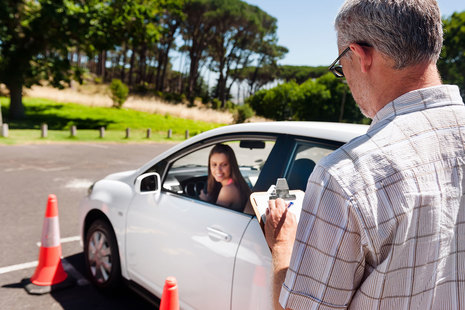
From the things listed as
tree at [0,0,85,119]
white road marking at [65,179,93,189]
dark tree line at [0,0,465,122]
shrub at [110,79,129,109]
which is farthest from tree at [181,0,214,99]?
white road marking at [65,179,93,189]

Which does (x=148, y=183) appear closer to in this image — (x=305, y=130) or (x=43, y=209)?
(x=305, y=130)

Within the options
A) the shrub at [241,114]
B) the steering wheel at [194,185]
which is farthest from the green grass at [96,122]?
the steering wheel at [194,185]

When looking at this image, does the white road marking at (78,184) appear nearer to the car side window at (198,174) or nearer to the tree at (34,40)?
the car side window at (198,174)

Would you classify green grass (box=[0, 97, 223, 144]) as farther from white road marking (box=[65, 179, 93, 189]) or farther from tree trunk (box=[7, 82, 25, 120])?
white road marking (box=[65, 179, 93, 189])

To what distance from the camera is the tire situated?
327 centimetres

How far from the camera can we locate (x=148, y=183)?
115 inches

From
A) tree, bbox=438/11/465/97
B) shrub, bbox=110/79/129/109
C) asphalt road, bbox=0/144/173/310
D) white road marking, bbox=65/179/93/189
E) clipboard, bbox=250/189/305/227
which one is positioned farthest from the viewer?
tree, bbox=438/11/465/97

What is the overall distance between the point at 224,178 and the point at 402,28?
1.94 metres

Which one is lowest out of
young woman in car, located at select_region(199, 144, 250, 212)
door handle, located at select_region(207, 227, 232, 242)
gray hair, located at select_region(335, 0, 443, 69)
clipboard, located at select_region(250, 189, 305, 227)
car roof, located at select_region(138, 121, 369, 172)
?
door handle, located at select_region(207, 227, 232, 242)

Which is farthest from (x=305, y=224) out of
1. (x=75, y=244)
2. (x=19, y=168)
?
(x=19, y=168)

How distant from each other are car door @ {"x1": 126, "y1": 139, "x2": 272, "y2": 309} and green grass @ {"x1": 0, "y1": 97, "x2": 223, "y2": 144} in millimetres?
15336

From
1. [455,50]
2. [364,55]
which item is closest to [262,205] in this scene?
[364,55]

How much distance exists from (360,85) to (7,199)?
6970 millimetres

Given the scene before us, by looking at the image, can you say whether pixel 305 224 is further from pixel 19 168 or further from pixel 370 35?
pixel 19 168
